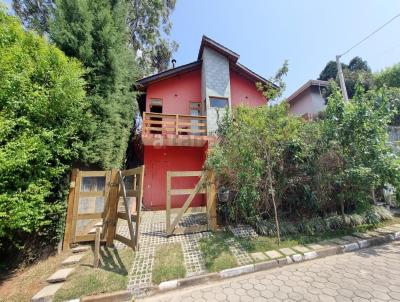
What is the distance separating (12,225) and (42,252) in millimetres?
1342

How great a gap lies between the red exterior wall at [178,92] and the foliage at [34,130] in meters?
6.69

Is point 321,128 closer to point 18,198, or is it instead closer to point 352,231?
point 352,231

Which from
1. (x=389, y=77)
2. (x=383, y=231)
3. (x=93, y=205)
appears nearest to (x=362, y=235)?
(x=383, y=231)

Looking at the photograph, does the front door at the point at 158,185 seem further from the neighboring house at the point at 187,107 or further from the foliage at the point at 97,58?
the foliage at the point at 97,58

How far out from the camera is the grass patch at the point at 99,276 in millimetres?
3748

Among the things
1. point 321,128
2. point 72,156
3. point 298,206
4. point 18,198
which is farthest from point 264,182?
point 18,198

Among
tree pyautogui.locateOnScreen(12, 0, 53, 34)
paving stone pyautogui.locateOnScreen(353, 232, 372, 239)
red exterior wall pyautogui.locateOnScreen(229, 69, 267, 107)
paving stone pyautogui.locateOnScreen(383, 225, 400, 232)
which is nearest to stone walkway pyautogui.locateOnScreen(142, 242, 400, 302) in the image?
paving stone pyautogui.locateOnScreen(353, 232, 372, 239)

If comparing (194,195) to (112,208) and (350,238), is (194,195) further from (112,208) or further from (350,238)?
(350,238)

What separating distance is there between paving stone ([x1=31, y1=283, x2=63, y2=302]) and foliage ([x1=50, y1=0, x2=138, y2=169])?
309 cm

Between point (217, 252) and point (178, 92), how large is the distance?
10.1m

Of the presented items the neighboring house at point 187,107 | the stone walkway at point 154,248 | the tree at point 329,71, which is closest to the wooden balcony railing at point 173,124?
the neighboring house at point 187,107

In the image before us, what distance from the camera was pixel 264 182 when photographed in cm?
630

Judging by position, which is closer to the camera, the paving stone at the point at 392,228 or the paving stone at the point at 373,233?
the paving stone at the point at 373,233

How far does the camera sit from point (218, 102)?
11.9m
